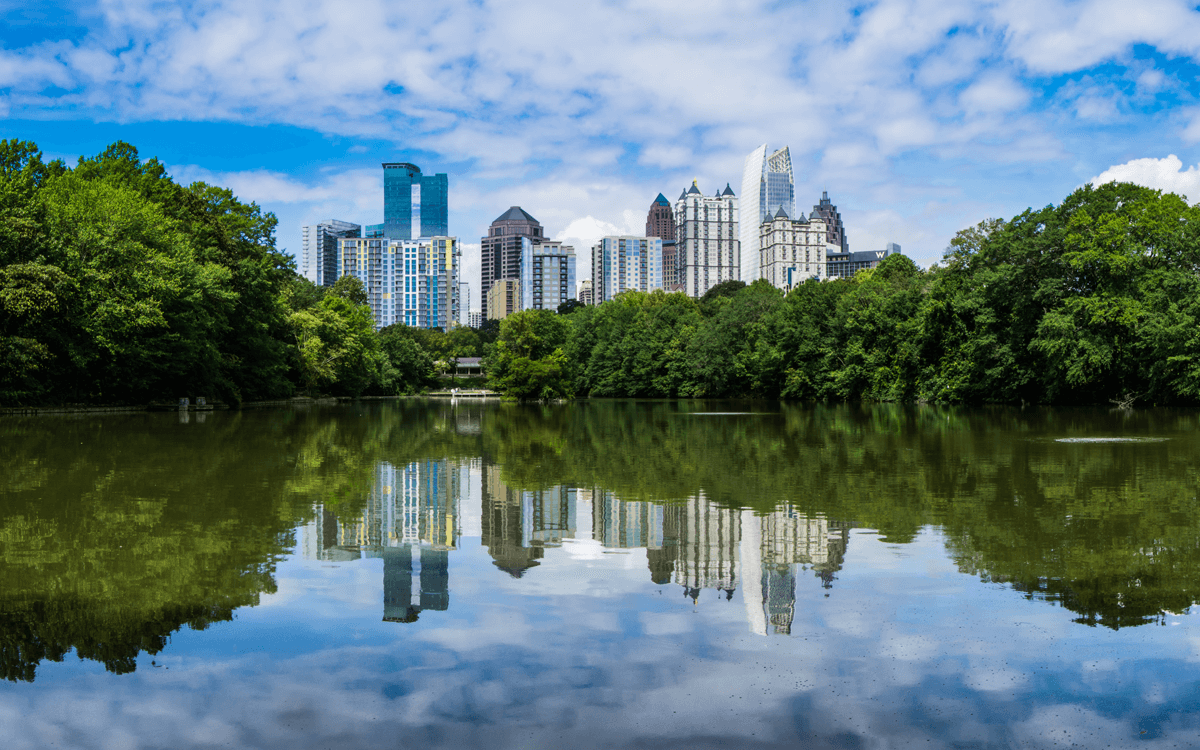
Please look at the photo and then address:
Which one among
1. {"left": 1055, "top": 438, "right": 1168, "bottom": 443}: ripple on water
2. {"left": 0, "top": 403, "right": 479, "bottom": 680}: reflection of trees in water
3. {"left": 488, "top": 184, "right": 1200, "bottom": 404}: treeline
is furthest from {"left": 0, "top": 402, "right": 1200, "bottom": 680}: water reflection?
{"left": 488, "top": 184, "right": 1200, "bottom": 404}: treeline

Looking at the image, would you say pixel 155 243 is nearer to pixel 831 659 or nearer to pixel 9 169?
pixel 9 169

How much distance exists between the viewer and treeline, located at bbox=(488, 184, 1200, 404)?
41.1 meters

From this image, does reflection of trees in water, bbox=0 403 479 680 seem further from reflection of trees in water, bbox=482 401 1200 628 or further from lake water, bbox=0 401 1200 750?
reflection of trees in water, bbox=482 401 1200 628

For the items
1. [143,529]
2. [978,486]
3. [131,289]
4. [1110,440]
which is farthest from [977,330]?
[143,529]

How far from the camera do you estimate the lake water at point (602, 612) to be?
4223mm

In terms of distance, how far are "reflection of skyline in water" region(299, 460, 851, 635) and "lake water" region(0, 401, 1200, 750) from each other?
0.05m

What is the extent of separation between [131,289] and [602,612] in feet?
117

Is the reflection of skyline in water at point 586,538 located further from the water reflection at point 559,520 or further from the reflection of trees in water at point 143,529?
the reflection of trees in water at point 143,529

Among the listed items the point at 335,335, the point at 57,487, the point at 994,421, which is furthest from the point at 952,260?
the point at 57,487

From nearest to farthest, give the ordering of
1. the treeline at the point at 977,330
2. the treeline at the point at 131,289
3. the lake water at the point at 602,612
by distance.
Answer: the lake water at the point at 602,612, the treeline at the point at 131,289, the treeline at the point at 977,330

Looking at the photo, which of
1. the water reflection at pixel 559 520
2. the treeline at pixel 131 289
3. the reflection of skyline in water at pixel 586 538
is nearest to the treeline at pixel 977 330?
the treeline at pixel 131 289

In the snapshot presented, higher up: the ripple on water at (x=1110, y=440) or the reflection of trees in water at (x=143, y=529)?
the ripple on water at (x=1110, y=440)

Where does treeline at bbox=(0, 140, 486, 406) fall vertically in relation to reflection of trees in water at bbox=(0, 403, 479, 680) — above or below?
above

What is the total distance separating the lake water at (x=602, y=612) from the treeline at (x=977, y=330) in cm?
3224
